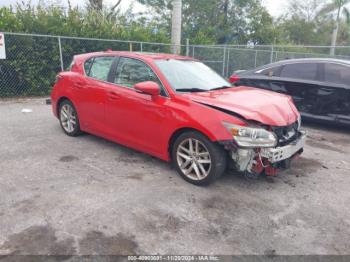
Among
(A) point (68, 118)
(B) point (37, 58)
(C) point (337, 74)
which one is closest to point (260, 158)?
(A) point (68, 118)

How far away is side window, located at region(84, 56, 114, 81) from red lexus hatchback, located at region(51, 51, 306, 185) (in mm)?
19

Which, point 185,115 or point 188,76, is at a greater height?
point 188,76

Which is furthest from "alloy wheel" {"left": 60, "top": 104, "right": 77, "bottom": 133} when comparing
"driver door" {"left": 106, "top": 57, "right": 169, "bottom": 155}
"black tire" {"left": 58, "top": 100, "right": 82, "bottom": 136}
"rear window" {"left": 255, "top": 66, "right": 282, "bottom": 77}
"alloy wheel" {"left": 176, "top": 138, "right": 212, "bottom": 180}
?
"rear window" {"left": 255, "top": 66, "right": 282, "bottom": 77}

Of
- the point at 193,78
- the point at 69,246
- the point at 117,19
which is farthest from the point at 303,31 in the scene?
the point at 69,246

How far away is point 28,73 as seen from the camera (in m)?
9.85

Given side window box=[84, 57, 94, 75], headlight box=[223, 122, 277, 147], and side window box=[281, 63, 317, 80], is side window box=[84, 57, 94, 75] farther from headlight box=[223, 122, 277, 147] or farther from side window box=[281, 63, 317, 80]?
side window box=[281, 63, 317, 80]

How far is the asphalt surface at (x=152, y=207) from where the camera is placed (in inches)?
112

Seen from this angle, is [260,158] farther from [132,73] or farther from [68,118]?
[68,118]

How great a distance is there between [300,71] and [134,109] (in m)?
4.31

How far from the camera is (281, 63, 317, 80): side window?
272 inches

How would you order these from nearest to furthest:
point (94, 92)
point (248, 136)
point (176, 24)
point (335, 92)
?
point (248, 136) → point (94, 92) → point (335, 92) → point (176, 24)

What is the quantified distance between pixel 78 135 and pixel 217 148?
10.0 feet

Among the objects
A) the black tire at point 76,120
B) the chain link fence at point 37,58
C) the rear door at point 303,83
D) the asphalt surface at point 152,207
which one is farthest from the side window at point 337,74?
the chain link fence at point 37,58

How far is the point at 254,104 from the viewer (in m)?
4.00
